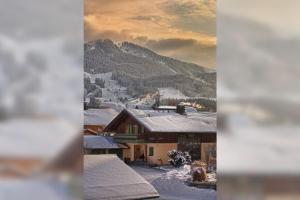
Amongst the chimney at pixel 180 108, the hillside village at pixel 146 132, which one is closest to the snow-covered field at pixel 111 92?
the hillside village at pixel 146 132

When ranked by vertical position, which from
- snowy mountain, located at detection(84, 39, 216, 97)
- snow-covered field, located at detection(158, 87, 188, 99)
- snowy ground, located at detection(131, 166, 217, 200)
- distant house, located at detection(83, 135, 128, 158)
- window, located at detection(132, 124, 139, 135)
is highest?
snowy mountain, located at detection(84, 39, 216, 97)

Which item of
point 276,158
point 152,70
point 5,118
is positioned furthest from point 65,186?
point 276,158

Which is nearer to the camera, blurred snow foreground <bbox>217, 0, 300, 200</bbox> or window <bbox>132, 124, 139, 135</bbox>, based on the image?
blurred snow foreground <bbox>217, 0, 300, 200</bbox>

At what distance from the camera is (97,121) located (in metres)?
3.46

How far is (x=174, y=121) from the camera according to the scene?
138 inches

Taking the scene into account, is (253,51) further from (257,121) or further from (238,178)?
(238,178)

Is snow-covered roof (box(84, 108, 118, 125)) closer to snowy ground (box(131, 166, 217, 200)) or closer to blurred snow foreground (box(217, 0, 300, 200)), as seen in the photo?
snowy ground (box(131, 166, 217, 200))

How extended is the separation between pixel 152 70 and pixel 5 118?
3.24 feet

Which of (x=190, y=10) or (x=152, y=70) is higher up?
(x=190, y=10)

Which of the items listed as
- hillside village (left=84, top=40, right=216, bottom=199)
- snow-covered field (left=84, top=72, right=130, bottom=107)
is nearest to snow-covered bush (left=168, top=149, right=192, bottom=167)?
hillside village (left=84, top=40, right=216, bottom=199)

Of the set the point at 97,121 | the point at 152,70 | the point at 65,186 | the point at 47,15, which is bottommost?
the point at 65,186

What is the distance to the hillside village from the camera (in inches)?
134

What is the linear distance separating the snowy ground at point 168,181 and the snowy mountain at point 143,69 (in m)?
0.48

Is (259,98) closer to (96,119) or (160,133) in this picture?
(160,133)
